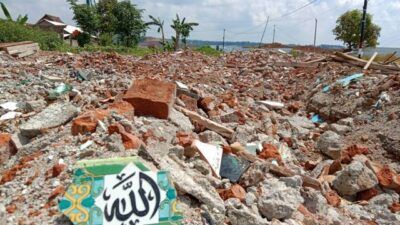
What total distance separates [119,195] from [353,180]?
231 cm

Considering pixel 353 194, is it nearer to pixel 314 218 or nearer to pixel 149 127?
pixel 314 218

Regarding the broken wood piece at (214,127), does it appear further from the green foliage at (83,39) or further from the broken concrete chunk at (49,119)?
the green foliage at (83,39)

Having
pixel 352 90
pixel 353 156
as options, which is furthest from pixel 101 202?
pixel 352 90

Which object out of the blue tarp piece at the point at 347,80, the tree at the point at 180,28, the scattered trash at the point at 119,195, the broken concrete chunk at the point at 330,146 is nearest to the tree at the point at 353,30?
the tree at the point at 180,28

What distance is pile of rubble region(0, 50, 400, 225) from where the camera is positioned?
2.38 m

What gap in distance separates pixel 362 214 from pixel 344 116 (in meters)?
3.14

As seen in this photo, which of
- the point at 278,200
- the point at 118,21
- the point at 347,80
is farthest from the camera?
the point at 118,21

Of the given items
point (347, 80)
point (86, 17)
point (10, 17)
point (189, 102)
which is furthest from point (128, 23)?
point (189, 102)

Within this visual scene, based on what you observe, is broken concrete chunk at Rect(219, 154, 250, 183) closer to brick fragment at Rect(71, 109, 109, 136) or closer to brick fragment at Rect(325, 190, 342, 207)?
brick fragment at Rect(325, 190, 342, 207)

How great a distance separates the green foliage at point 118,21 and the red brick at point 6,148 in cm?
2034

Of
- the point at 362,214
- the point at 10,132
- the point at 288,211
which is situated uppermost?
the point at 10,132

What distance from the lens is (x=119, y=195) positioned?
1947 mm

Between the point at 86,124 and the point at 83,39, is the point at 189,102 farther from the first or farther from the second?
the point at 83,39

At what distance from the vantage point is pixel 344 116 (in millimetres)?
6051
